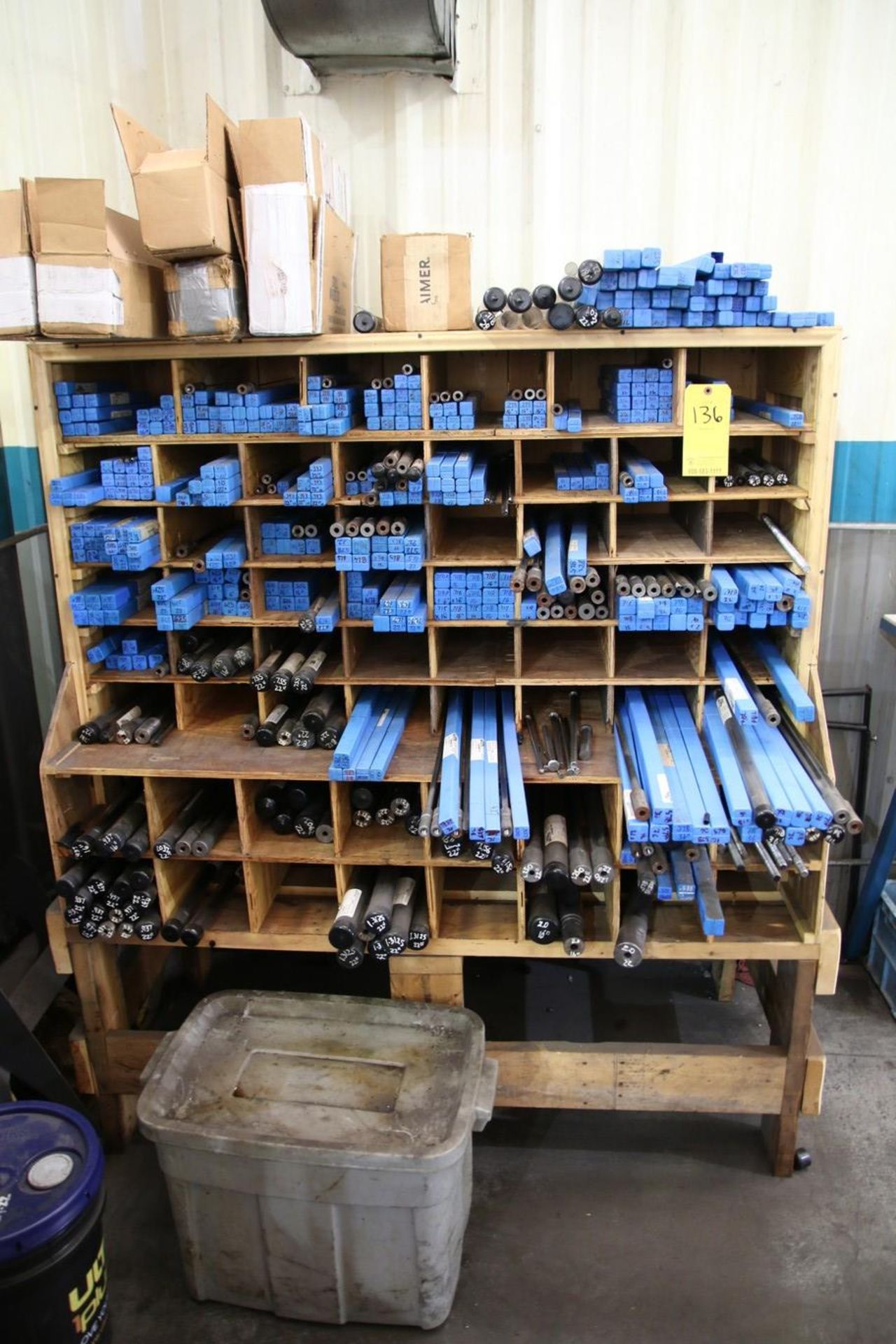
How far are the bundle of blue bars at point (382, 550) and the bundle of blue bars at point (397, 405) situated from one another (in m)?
0.28

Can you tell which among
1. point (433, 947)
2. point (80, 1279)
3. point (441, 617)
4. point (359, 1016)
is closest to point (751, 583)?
point (441, 617)

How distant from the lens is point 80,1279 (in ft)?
7.84

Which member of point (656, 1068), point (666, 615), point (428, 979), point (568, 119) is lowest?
point (656, 1068)

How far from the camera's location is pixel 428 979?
10.3ft

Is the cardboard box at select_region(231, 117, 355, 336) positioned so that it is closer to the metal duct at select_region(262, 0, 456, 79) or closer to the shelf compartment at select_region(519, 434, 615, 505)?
the metal duct at select_region(262, 0, 456, 79)

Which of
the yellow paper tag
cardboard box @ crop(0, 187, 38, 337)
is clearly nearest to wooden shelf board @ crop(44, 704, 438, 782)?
the yellow paper tag

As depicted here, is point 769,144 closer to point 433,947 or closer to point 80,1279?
point 433,947

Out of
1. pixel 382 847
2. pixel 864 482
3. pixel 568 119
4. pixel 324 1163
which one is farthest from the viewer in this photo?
pixel 864 482

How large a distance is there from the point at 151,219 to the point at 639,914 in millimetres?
2388

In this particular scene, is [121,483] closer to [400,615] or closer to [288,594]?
[288,594]

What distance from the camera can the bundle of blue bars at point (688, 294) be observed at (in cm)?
270

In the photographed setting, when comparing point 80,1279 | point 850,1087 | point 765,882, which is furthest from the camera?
point 850,1087

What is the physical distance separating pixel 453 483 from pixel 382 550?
29 cm

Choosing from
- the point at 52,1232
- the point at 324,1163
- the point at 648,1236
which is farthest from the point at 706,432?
the point at 52,1232
